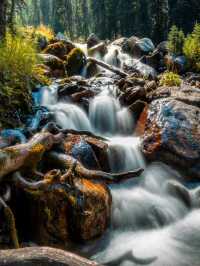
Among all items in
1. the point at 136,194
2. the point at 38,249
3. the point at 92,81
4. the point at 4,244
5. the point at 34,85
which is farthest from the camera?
the point at 92,81

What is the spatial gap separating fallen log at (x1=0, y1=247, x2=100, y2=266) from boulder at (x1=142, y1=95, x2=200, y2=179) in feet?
27.0

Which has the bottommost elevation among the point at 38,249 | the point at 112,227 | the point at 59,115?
the point at 112,227

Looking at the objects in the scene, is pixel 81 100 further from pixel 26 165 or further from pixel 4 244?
pixel 4 244

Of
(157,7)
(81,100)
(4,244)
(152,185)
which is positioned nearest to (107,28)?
(157,7)

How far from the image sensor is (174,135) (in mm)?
10492

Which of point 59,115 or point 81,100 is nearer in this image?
point 59,115

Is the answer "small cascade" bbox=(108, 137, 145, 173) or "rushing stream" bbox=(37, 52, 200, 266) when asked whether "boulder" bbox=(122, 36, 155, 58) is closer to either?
"rushing stream" bbox=(37, 52, 200, 266)

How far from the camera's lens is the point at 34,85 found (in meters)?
13.0

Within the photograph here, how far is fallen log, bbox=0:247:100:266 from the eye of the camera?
229 centimetres

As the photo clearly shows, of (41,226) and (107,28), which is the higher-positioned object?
(107,28)

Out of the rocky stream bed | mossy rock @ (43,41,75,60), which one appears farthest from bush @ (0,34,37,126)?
mossy rock @ (43,41,75,60)

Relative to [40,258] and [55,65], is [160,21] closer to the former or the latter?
[55,65]

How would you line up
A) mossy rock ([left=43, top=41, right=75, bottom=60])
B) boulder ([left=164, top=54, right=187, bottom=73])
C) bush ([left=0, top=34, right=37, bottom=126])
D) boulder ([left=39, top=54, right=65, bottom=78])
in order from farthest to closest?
boulder ([left=164, top=54, right=187, bottom=73]) < mossy rock ([left=43, top=41, right=75, bottom=60]) < boulder ([left=39, top=54, right=65, bottom=78]) < bush ([left=0, top=34, right=37, bottom=126])

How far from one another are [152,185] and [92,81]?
27.9 ft
